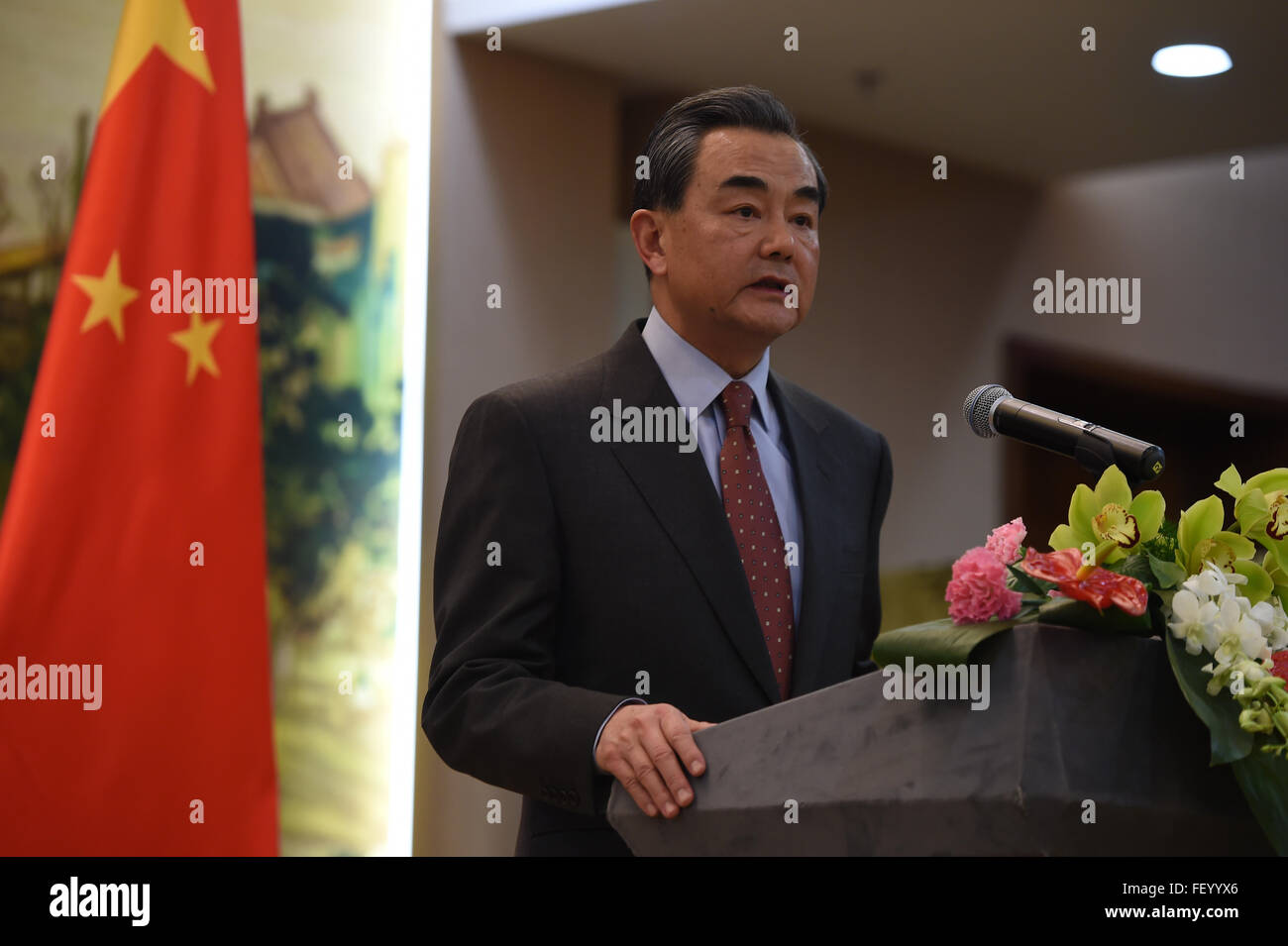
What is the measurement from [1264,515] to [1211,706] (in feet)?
0.83

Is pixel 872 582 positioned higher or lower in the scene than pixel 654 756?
higher

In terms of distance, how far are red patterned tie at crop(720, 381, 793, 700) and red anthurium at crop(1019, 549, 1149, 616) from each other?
596mm

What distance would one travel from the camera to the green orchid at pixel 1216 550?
4.10ft

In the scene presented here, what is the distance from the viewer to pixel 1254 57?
4.21 metres

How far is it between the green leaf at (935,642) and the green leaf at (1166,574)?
0.50 feet

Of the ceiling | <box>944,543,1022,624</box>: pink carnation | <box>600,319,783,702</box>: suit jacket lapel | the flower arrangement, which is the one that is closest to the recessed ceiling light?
the ceiling

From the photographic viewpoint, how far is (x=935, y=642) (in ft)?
3.69

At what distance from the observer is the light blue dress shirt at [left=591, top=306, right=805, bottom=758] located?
1891 millimetres

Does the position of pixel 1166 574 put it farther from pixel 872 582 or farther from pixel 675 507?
pixel 872 582

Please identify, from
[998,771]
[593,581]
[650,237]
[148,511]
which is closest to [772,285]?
[650,237]

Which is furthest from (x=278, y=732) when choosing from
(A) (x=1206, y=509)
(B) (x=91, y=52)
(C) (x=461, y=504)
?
(A) (x=1206, y=509)

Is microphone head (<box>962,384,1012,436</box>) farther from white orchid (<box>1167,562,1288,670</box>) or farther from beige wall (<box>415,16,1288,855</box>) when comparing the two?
beige wall (<box>415,16,1288,855</box>)
